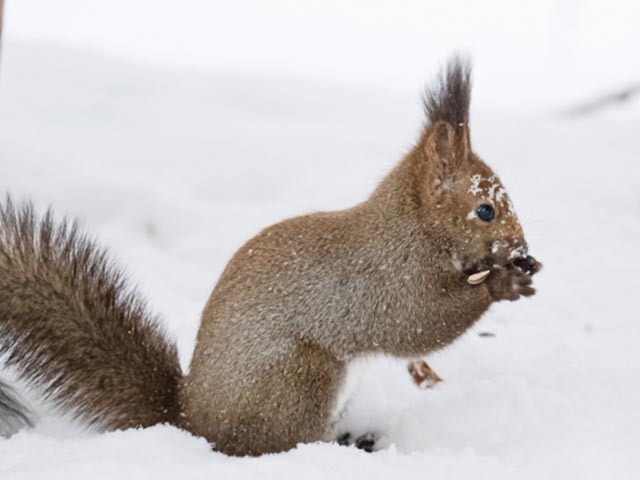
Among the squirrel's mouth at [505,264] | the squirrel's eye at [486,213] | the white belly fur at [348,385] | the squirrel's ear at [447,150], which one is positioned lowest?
the white belly fur at [348,385]

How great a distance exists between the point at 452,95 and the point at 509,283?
0.50 meters

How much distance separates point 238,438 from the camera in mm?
2115

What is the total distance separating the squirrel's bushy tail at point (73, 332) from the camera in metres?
2.15

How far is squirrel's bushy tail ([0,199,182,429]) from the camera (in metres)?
2.15

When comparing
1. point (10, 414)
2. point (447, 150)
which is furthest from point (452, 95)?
point (10, 414)

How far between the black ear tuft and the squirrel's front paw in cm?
40

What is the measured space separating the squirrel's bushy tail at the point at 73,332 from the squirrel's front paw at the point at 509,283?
2.88ft

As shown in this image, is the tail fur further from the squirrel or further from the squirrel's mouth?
the squirrel's mouth

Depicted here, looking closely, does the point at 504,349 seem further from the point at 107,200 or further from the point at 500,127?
the point at 500,127

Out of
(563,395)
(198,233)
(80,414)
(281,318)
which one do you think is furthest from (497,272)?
(198,233)

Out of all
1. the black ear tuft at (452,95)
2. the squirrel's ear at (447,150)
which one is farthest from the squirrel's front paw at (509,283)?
the black ear tuft at (452,95)

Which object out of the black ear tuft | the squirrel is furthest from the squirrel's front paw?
the black ear tuft

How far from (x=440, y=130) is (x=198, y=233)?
173cm

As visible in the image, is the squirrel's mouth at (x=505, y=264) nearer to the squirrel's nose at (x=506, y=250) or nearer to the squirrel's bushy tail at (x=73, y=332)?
the squirrel's nose at (x=506, y=250)
